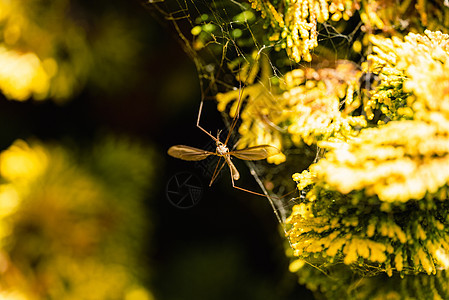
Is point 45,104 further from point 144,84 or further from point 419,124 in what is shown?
point 419,124

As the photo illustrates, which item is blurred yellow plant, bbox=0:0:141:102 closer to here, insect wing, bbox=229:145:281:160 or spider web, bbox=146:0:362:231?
spider web, bbox=146:0:362:231

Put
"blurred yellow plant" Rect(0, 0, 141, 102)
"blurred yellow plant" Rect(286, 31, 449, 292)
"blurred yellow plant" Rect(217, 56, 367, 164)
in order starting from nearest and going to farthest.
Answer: "blurred yellow plant" Rect(286, 31, 449, 292) < "blurred yellow plant" Rect(217, 56, 367, 164) < "blurred yellow plant" Rect(0, 0, 141, 102)

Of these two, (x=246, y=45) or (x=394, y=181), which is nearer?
(x=394, y=181)

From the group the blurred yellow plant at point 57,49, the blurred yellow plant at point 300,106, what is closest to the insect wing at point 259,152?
the blurred yellow plant at point 300,106

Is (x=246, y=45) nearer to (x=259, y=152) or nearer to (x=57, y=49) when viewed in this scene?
(x=259, y=152)

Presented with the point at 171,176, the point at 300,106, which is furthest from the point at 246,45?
the point at 171,176

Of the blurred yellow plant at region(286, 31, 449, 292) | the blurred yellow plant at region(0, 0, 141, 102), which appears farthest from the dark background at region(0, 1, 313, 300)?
the blurred yellow plant at region(286, 31, 449, 292)
